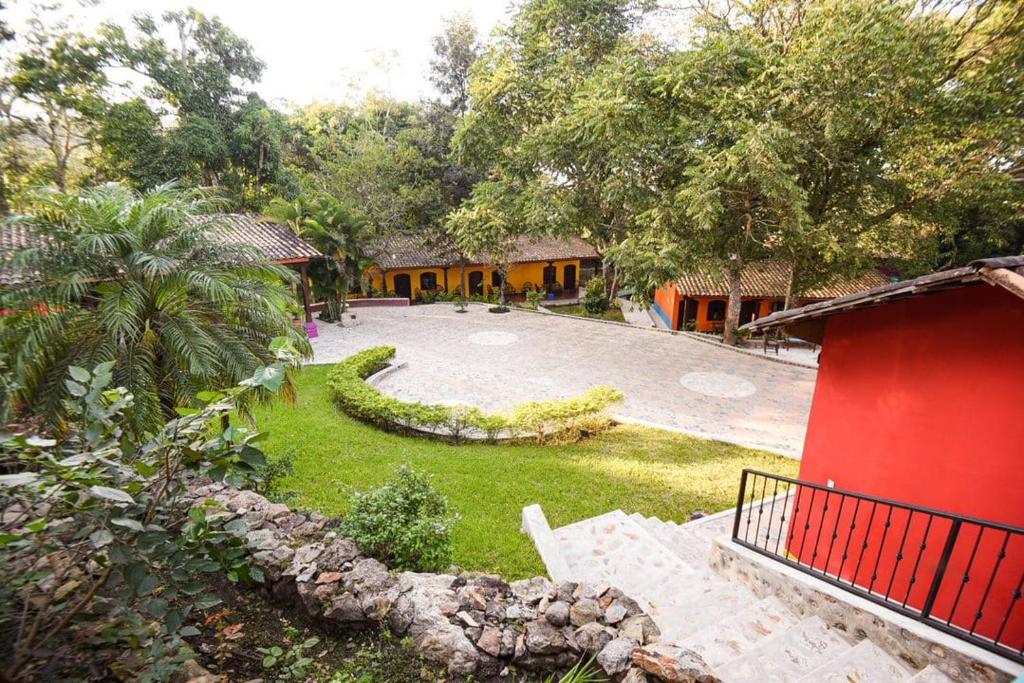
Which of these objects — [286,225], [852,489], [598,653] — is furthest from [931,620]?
[286,225]

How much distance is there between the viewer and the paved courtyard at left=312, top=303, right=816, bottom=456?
38.4 ft

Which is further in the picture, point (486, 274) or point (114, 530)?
point (486, 274)

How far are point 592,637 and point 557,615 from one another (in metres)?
0.29

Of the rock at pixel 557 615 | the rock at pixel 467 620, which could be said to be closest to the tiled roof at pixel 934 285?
the rock at pixel 557 615

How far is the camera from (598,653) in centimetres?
296

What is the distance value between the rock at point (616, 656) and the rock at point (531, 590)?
0.75 m

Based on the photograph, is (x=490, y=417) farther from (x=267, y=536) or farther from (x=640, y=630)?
→ (x=640, y=630)

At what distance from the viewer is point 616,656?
2.88 m

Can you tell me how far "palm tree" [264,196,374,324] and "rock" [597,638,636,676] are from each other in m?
18.8

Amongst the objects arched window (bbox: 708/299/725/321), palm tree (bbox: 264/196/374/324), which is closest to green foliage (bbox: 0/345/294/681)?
palm tree (bbox: 264/196/374/324)

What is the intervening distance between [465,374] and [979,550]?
39.7 ft

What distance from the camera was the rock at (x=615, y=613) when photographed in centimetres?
337

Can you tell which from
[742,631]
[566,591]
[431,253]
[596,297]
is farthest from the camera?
[431,253]

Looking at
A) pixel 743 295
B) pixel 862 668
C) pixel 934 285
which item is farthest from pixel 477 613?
pixel 743 295
